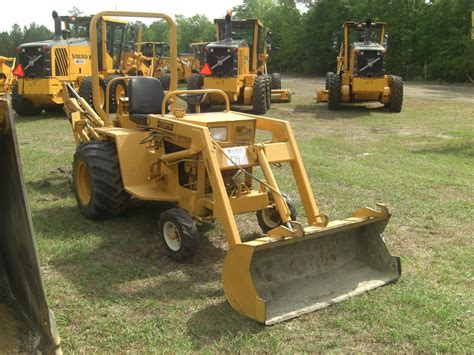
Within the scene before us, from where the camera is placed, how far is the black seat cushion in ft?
17.8

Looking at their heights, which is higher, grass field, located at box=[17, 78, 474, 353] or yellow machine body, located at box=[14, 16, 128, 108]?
yellow machine body, located at box=[14, 16, 128, 108]

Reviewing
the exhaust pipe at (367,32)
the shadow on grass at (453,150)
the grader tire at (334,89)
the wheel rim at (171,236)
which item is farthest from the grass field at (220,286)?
the exhaust pipe at (367,32)

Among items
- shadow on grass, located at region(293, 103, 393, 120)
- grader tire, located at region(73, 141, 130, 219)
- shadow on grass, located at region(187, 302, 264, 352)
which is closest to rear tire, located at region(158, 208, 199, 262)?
shadow on grass, located at region(187, 302, 264, 352)

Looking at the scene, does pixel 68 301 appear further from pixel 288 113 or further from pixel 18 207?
pixel 288 113

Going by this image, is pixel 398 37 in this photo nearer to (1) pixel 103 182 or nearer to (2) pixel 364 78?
(2) pixel 364 78

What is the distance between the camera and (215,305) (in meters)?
3.64

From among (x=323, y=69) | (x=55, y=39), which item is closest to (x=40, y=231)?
(x=55, y=39)

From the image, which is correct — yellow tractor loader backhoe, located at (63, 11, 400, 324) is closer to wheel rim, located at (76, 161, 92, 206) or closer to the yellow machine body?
wheel rim, located at (76, 161, 92, 206)

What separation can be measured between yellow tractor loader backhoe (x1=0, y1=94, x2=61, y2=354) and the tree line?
23.9 metres

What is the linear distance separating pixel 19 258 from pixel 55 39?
1233cm

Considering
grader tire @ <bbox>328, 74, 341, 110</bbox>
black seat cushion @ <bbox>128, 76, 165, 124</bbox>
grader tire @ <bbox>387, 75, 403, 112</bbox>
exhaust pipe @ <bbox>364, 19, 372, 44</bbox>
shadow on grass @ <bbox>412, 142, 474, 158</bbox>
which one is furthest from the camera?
exhaust pipe @ <bbox>364, 19, 372, 44</bbox>

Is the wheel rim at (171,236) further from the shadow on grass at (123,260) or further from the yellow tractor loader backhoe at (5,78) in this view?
the yellow tractor loader backhoe at (5,78)

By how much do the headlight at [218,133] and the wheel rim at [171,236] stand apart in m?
0.79

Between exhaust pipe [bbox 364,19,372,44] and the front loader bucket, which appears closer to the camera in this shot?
the front loader bucket
